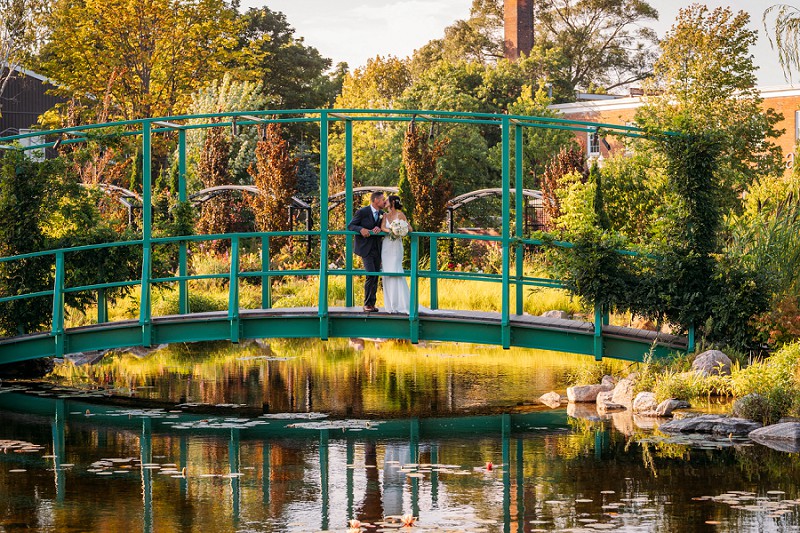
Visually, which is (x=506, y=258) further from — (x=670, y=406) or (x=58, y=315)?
(x=58, y=315)

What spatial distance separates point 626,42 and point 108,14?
32.6 metres

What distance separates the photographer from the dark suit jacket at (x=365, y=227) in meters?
18.5

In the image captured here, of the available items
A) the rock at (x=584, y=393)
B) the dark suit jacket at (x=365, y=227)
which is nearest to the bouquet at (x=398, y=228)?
the dark suit jacket at (x=365, y=227)

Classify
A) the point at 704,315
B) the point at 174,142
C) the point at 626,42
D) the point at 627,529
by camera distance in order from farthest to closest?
the point at 626,42 < the point at 174,142 < the point at 704,315 < the point at 627,529

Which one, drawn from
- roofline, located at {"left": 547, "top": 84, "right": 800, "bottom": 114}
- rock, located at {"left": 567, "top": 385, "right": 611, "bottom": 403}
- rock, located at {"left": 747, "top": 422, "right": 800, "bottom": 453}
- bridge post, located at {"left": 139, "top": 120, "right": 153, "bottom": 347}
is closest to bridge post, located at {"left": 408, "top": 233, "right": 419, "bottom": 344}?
rock, located at {"left": 567, "top": 385, "right": 611, "bottom": 403}

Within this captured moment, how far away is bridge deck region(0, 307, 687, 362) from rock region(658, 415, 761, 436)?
6.30 ft

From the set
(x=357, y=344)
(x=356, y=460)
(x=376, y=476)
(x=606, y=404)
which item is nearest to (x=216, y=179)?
(x=357, y=344)

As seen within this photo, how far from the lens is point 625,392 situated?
17.9 m

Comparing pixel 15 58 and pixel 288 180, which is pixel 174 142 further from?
pixel 288 180

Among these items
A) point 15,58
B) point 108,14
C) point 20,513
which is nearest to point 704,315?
point 20,513

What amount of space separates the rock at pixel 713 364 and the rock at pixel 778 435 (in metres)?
1.83

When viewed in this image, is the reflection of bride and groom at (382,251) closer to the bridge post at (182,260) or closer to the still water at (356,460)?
the still water at (356,460)

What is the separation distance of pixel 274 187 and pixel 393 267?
42.6 feet

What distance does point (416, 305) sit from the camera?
17797 millimetres
